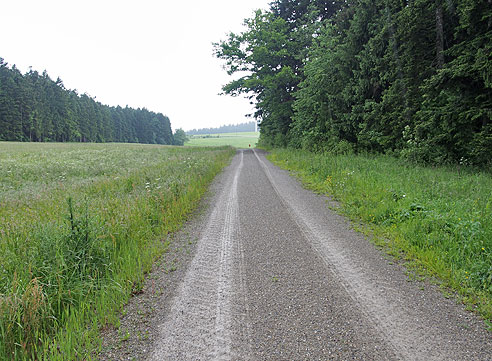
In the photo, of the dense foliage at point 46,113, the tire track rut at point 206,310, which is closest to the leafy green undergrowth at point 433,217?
the tire track rut at point 206,310

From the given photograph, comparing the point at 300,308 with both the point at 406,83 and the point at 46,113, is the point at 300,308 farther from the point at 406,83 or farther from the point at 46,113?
the point at 46,113

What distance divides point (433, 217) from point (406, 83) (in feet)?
28.9

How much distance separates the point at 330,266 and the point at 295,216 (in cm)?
246

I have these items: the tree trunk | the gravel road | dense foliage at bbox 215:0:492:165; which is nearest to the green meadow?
dense foliage at bbox 215:0:492:165

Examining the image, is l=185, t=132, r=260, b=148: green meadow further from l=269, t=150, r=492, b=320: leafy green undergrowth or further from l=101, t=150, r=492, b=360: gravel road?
l=101, t=150, r=492, b=360: gravel road

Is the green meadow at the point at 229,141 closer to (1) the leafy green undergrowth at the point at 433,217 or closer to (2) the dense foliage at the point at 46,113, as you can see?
(2) the dense foliage at the point at 46,113

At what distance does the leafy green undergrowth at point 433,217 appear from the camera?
341cm

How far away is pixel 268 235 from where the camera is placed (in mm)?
5168

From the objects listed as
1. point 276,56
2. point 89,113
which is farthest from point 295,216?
point 89,113

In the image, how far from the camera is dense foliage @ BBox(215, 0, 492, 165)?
8336 millimetres

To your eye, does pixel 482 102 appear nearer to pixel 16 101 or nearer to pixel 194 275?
pixel 194 275

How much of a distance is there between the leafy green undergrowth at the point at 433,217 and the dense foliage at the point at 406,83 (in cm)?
158

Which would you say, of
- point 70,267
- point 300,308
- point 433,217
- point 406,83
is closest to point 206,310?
point 300,308

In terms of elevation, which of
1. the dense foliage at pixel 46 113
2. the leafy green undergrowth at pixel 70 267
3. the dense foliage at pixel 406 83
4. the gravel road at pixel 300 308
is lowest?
the gravel road at pixel 300 308
